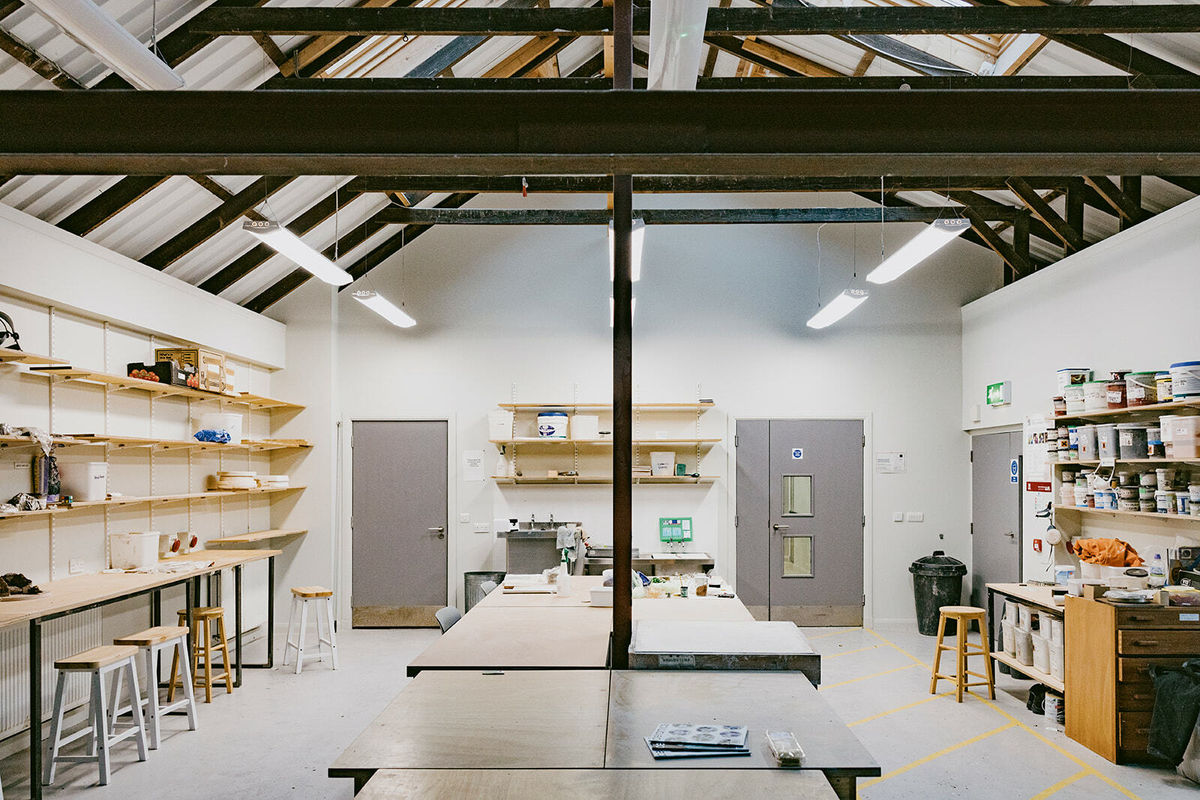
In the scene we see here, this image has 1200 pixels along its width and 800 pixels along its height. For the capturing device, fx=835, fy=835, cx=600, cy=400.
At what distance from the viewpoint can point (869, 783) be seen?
4.43m

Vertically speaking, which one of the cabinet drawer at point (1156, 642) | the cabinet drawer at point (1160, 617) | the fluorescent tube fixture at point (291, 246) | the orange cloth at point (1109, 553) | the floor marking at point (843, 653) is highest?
the fluorescent tube fixture at point (291, 246)

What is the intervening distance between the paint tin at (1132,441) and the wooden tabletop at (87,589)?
626 cm

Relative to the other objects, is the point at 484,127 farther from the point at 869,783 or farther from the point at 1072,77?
the point at 1072,77

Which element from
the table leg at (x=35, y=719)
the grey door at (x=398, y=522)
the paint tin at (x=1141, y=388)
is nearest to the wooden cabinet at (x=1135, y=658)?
the paint tin at (x=1141, y=388)

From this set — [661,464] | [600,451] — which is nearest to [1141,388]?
[661,464]

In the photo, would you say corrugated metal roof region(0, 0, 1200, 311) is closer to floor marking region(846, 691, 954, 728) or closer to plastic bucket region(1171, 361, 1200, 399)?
plastic bucket region(1171, 361, 1200, 399)

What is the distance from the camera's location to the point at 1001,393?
7707mm

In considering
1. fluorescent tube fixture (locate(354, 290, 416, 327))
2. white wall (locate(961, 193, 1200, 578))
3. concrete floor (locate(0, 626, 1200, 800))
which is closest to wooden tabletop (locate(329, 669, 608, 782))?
concrete floor (locate(0, 626, 1200, 800))

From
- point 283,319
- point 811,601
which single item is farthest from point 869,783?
point 283,319

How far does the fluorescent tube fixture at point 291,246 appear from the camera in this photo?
464cm

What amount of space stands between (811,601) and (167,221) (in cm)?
684

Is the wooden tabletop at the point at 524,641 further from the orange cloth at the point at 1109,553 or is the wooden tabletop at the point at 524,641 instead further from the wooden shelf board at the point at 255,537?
the wooden shelf board at the point at 255,537

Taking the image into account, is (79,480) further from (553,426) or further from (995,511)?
(995,511)

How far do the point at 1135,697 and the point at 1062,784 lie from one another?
708 millimetres
